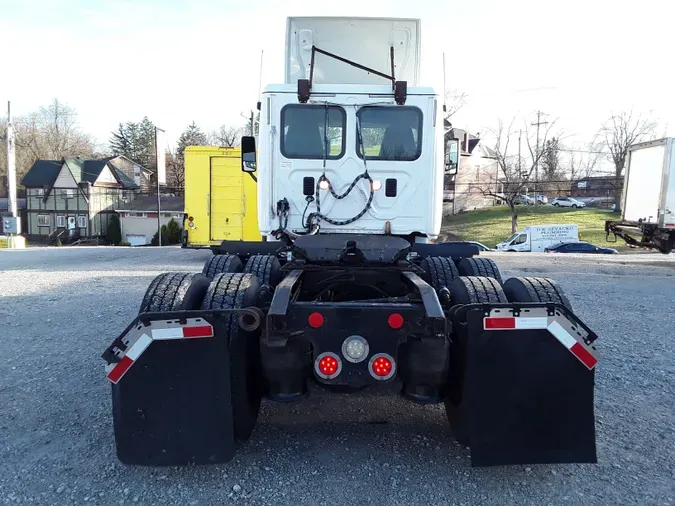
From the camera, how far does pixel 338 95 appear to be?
539 cm

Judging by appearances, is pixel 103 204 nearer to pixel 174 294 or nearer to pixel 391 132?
pixel 391 132

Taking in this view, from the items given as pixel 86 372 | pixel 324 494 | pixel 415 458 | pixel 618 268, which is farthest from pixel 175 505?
pixel 618 268

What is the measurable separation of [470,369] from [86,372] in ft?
12.6

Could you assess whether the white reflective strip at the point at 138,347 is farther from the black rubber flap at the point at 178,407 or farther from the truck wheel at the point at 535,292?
the truck wheel at the point at 535,292

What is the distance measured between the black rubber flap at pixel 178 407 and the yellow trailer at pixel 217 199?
34.7 feet

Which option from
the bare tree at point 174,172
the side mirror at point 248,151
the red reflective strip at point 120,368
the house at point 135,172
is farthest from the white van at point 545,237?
the bare tree at point 174,172

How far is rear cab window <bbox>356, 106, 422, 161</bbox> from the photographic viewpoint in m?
5.37

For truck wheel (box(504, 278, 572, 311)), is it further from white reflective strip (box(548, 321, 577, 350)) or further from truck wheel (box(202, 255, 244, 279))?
truck wheel (box(202, 255, 244, 279))

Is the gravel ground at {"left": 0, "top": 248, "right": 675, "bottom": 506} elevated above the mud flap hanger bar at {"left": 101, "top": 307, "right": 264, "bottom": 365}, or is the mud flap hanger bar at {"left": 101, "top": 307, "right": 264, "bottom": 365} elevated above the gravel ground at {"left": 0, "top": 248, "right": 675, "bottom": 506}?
the mud flap hanger bar at {"left": 101, "top": 307, "right": 264, "bottom": 365}

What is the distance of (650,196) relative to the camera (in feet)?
51.1

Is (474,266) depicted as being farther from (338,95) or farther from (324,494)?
(324,494)

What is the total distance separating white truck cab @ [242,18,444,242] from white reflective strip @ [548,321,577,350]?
2.74 meters

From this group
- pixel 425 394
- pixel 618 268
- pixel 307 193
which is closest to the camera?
pixel 425 394

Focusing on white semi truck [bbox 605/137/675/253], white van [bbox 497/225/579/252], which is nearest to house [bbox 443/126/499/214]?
white van [bbox 497/225/579/252]
